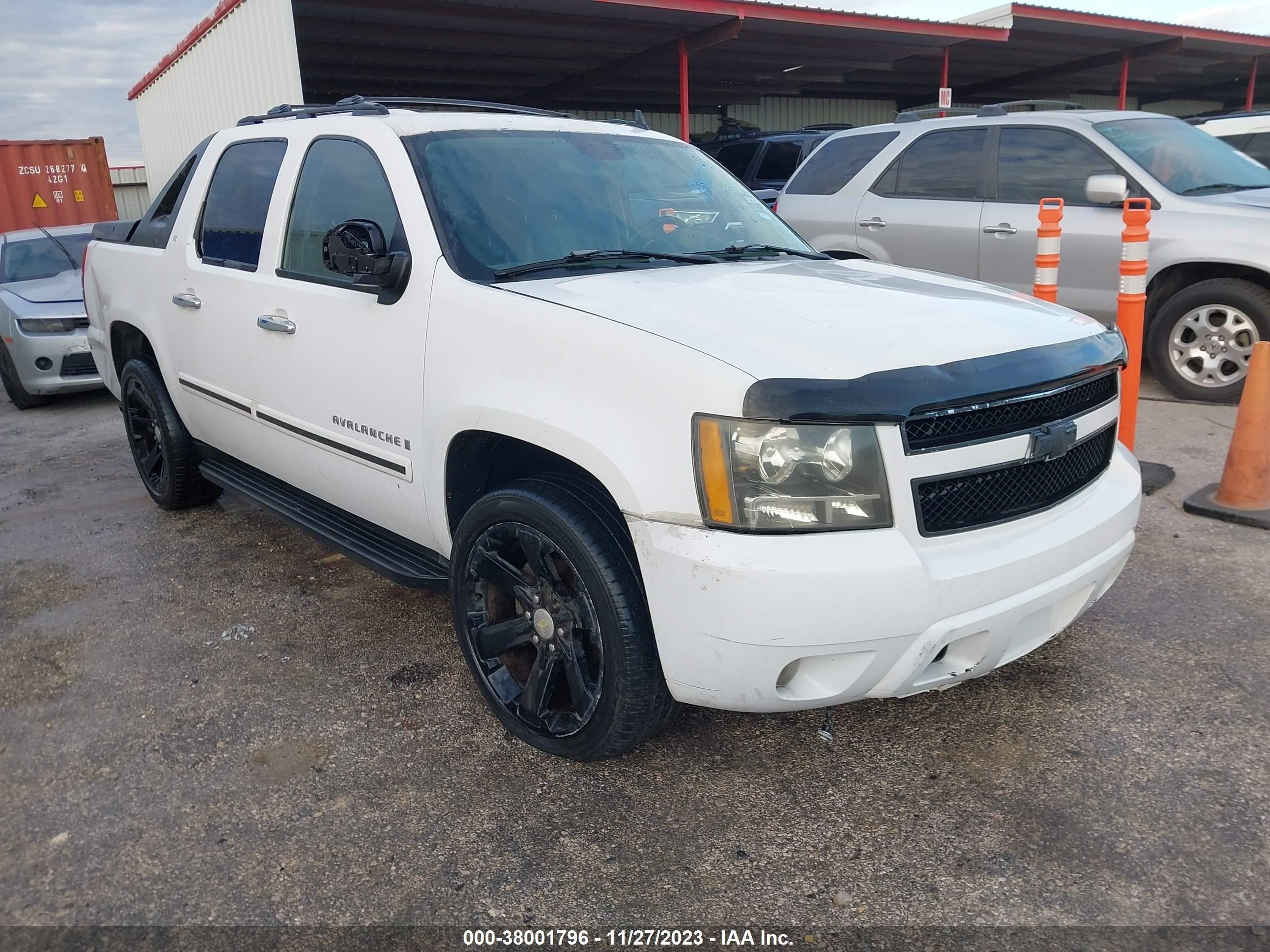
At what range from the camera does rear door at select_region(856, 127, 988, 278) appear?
705 cm

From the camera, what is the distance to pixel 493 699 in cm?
290

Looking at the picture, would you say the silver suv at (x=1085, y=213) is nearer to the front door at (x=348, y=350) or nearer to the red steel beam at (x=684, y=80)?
the front door at (x=348, y=350)

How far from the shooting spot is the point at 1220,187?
6488 mm

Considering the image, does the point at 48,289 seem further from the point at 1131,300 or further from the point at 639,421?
the point at 1131,300

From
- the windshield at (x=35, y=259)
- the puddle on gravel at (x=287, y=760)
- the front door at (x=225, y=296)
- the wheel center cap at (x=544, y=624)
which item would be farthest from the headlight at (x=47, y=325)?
the wheel center cap at (x=544, y=624)

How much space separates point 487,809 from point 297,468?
1694 millimetres

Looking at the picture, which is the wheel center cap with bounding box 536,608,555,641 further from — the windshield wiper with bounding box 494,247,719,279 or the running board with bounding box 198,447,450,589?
the windshield wiper with bounding box 494,247,719,279

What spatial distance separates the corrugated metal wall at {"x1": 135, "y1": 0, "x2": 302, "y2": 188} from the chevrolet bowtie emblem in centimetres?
951

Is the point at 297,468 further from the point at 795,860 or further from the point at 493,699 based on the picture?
the point at 795,860

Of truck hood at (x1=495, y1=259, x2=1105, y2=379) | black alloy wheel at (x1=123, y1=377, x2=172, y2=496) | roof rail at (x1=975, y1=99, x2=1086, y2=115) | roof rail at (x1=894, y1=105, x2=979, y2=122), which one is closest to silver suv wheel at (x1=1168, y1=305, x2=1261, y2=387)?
roof rail at (x1=975, y1=99, x2=1086, y2=115)

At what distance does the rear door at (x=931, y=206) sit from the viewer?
7051 mm

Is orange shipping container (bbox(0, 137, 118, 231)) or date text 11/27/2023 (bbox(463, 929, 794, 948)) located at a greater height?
orange shipping container (bbox(0, 137, 118, 231))

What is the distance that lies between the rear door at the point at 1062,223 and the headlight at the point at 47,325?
7265 mm

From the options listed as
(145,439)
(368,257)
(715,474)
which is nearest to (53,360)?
(145,439)
